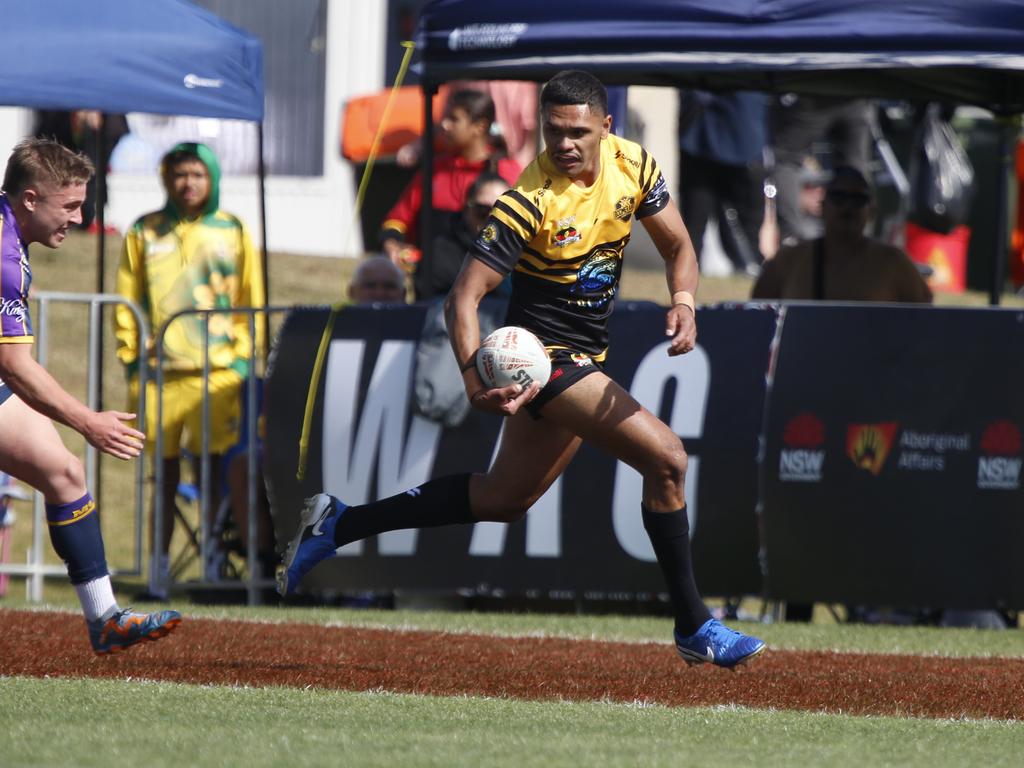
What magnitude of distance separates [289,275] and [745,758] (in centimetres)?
1301

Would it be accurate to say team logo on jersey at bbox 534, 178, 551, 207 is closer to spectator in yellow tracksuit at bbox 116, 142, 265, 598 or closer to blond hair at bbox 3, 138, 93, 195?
blond hair at bbox 3, 138, 93, 195

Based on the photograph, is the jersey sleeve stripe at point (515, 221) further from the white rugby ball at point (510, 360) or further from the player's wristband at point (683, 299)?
the player's wristband at point (683, 299)

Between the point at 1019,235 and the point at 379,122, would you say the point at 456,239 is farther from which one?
the point at 1019,235

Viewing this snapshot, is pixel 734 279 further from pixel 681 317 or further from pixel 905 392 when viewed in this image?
pixel 681 317

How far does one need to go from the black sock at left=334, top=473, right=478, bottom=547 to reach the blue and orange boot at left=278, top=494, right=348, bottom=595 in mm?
42

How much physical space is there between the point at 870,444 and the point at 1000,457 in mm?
645

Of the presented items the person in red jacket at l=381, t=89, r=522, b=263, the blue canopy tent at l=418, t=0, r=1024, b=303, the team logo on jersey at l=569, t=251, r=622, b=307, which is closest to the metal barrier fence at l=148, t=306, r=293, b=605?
the person in red jacket at l=381, t=89, r=522, b=263

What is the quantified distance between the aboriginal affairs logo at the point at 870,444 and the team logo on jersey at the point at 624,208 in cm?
309

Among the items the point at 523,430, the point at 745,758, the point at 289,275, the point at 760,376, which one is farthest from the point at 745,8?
the point at 289,275

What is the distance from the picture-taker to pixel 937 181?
45.6ft

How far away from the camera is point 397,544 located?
35.1 ft

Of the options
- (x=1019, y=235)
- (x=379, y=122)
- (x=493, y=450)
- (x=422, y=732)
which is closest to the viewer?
(x=422, y=732)

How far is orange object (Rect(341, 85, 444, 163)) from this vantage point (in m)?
18.1

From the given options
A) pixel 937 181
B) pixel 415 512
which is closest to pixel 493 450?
pixel 415 512
